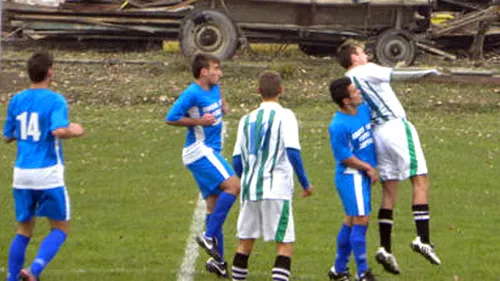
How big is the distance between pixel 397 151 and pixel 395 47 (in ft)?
53.9

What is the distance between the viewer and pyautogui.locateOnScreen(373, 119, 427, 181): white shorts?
10.6 meters

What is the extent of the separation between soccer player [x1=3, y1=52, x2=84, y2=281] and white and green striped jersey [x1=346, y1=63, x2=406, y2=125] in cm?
242

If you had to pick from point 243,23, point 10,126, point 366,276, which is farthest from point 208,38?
point 10,126

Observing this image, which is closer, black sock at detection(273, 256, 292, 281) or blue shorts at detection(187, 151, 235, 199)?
black sock at detection(273, 256, 292, 281)

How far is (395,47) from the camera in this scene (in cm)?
2684

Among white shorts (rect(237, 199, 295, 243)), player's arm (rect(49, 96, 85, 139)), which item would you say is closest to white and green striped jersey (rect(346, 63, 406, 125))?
white shorts (rect(237, 199, 295, 243))

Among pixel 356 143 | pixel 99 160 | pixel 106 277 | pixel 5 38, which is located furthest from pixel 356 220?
pixel 5 38

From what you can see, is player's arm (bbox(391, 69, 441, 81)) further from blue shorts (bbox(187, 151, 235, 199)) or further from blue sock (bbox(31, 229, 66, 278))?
blue sock (bbox(31, 229, 66, 278))

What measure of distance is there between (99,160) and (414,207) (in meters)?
7.09

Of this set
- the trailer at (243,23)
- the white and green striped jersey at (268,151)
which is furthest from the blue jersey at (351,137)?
the trailer at (243,23)

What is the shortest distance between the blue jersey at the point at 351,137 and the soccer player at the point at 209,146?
44.9 inches

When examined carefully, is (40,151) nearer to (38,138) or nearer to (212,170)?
(38,138)

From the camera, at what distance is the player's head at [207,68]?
10751 millimetres

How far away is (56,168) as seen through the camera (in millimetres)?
9406
